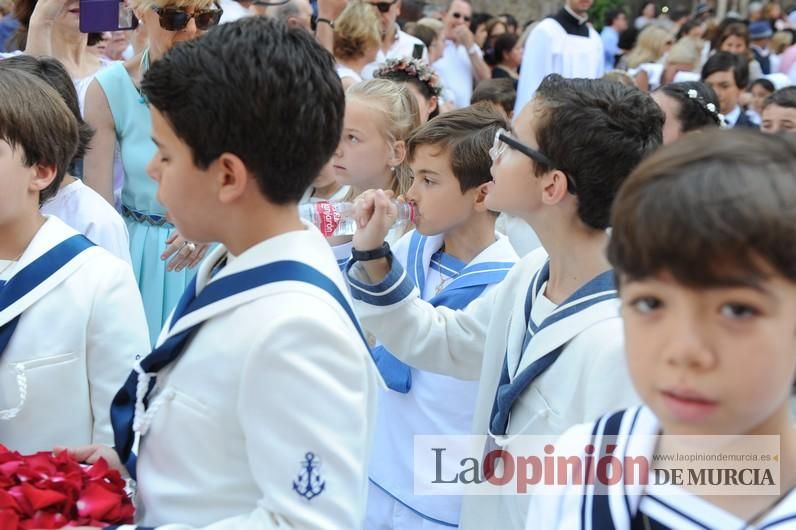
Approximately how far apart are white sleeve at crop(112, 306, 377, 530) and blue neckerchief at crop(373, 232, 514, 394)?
1.38 meters

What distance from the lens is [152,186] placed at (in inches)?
153

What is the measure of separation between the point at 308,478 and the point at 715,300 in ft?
2.25

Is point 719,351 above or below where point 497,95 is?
above

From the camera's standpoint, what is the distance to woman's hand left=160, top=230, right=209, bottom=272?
3.11m

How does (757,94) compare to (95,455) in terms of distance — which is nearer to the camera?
(95,455)

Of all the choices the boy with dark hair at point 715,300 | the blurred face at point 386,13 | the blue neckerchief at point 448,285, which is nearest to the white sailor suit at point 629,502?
the boy with dark hair at point 715,300

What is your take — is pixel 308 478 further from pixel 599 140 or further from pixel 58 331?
pixel 599 140

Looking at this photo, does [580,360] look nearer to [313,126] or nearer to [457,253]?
[313,126]

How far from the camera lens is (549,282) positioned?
234 centimetres

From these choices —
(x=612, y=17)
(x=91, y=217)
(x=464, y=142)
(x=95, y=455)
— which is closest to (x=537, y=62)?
(x=464, y=142)

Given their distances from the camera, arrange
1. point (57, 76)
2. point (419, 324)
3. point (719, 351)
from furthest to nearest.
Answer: point (57, 76) → point (419, 324) → point (719, 351)

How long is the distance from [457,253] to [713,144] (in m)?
1.95

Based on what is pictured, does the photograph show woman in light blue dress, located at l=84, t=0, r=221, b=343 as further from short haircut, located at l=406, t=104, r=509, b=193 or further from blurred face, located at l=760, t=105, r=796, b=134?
blurred face, located at l=760, t=105, r=796, b=134

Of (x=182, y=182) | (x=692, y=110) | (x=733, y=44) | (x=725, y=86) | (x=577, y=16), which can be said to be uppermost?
(x=182, y=182)
